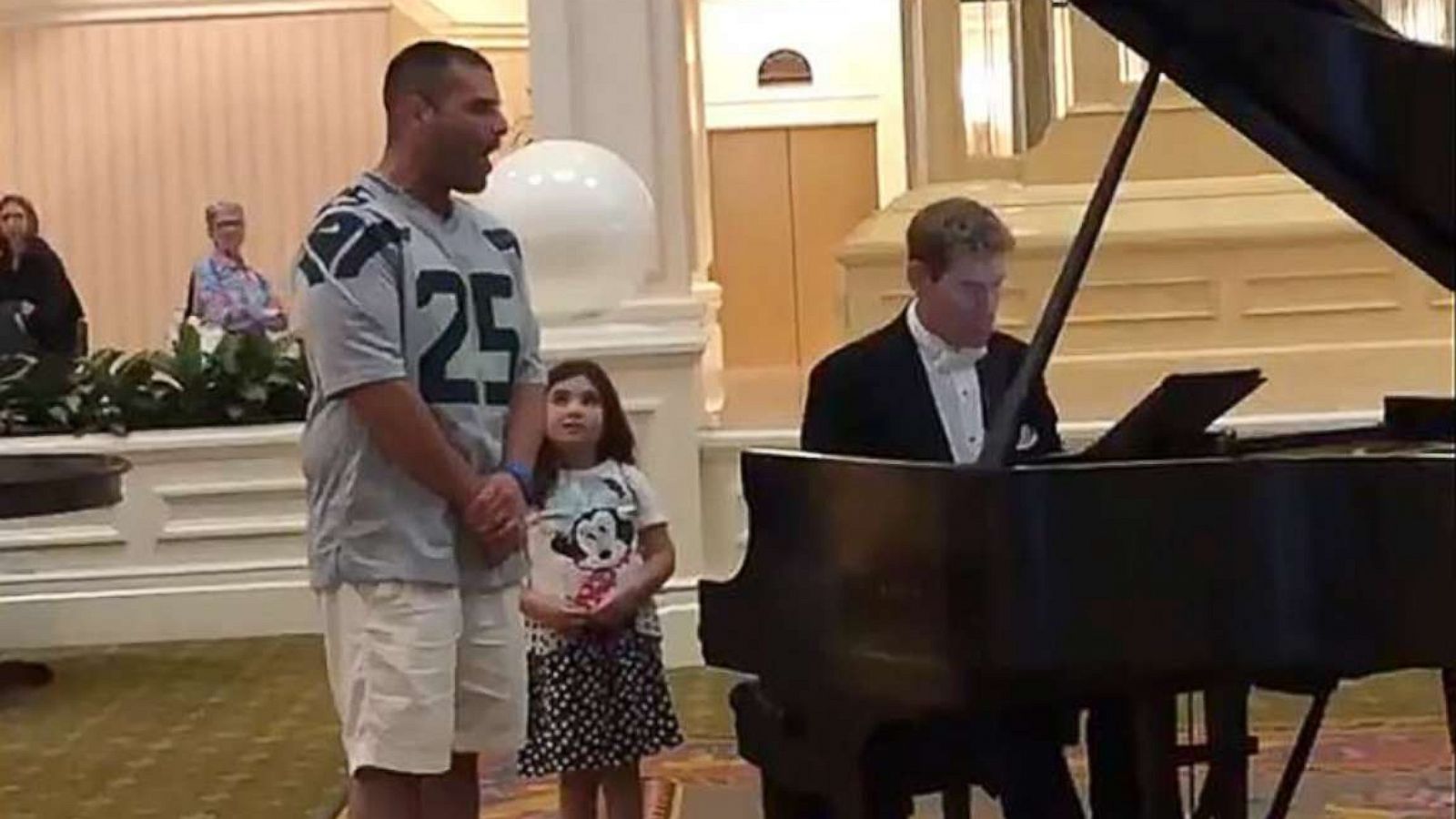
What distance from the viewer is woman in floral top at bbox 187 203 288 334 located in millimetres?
11344

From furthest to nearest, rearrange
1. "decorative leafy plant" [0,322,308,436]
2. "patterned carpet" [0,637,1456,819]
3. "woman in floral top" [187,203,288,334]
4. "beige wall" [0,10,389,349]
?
"beige wall" [0,10,389,349], "woman in floral top" [187,203,288,334], "decorative leafy plant" [0,322,308,436], "patterned carpet" [0,637,1456,819]

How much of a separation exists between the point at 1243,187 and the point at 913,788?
25.2 ft

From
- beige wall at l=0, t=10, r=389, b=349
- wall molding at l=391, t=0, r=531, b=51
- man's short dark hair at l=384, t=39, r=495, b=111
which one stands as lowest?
man's short dark hair at l=384, t=39, r=495, b=111

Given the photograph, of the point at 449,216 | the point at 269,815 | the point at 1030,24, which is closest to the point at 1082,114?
the point at 1030,24

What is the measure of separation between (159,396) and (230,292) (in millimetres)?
1608

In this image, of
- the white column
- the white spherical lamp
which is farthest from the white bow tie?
the white column

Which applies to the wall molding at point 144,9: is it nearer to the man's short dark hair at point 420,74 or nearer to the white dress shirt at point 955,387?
the white dress shirt at point 955,387

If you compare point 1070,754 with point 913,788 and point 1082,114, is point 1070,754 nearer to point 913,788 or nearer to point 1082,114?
point 913,788

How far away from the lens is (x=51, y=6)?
16.2 metres

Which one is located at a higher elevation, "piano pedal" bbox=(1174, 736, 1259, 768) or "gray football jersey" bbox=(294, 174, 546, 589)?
"gray football jersey" bbox=(294, 174, 546, 589)

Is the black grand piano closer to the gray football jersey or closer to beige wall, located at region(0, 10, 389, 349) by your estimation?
the gray football jersey

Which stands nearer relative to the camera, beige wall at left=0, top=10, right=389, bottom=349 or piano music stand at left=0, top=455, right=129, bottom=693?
piano music stand at left=0, top=455, right=129, bottom=693

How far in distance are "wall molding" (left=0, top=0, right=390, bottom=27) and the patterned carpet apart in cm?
789

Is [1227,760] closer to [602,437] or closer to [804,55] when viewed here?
[602,437]
